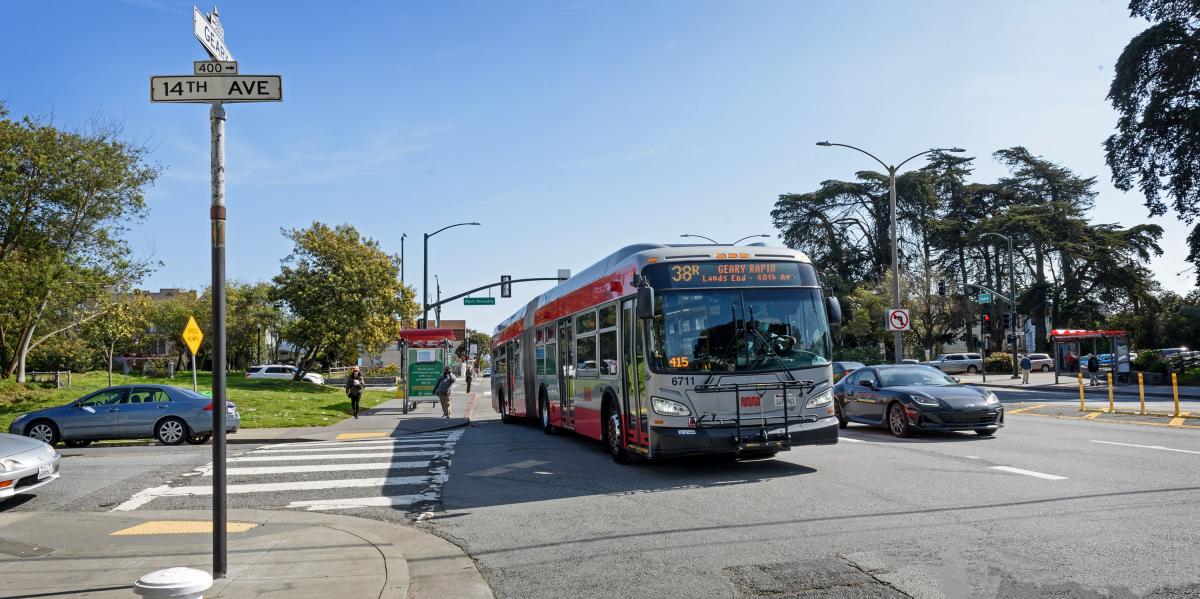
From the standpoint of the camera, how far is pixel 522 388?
68.1 ft

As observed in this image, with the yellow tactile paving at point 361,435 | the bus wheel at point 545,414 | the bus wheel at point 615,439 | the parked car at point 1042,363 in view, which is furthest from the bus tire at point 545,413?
the parked car at point 1042,363

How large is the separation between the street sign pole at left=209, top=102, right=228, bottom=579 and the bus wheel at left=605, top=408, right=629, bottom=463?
6.56m

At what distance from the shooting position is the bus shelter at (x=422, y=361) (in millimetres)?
30925

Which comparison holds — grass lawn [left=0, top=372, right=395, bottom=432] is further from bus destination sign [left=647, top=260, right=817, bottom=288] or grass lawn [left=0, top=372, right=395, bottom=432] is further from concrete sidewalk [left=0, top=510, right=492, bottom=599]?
bus destination sign [left=647, top=260, right=817, bottom=288]

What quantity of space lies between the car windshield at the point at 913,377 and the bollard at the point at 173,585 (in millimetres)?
13611

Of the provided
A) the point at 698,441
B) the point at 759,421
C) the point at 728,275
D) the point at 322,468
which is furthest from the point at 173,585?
the point at 322,468

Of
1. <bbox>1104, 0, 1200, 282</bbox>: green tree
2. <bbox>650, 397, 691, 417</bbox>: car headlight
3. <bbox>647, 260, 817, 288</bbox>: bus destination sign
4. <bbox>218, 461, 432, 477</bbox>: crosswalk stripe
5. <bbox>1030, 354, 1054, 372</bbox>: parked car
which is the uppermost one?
<bbox>1104, 0, 1200, 282</bbox>: green tree

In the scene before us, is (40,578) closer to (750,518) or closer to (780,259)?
(750,518)

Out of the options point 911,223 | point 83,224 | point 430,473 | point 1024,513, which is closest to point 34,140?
point 83,224

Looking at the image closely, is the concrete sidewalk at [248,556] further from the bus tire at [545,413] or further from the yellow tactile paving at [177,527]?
the bus tire at [545,413]

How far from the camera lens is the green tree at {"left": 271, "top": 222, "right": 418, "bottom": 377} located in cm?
4566

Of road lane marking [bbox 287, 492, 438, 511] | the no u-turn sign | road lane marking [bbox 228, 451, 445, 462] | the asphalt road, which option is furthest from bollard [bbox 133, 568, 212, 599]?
the no u-turn sign

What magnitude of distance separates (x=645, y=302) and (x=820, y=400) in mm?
2665

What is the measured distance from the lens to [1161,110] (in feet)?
132
